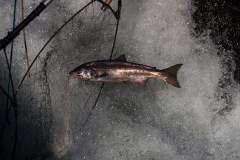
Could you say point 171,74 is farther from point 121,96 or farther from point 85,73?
point 85,73

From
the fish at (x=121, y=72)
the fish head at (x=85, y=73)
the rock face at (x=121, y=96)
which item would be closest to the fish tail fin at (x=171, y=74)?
the fish at (x=121, y=72)

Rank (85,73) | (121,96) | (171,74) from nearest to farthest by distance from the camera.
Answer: (85,73) → (171,74) → (121,96)

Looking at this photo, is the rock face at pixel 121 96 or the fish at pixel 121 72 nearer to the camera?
the fish at pixel 121 72

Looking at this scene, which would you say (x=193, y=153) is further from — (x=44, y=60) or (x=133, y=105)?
(x=44, y=60)

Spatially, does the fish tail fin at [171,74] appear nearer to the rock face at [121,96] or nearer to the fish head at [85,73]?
the rock face at [121,96]

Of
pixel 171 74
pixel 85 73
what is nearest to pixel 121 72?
→ pixel 85 73

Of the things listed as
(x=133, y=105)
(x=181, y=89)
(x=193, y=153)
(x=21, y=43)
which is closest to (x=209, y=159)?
(x=193, y=153)

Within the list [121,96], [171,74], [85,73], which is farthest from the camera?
[121,96]
